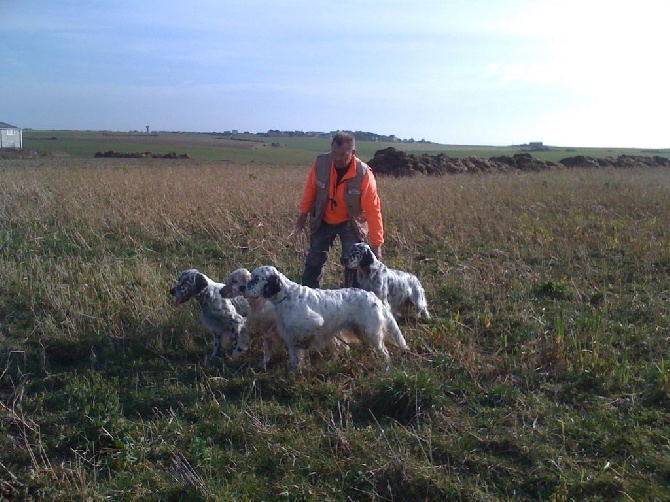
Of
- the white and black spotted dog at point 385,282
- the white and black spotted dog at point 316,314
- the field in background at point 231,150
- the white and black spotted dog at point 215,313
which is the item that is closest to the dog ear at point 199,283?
the white and black spotted dog at point 215,313

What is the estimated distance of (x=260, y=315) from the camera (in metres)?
6.38

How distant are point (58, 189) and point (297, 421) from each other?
12721 millimetres

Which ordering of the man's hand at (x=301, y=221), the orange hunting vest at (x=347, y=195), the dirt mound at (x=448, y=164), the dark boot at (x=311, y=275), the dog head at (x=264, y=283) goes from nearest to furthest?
the dog head at (x=264, y=283), the orange hunting vest at (x=347, y=195), the man's hand at (x=301, y=221), the dark boot at (x=311, y=275), the dirt mound at (x=448, y=164)

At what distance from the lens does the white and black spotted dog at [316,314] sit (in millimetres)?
5848

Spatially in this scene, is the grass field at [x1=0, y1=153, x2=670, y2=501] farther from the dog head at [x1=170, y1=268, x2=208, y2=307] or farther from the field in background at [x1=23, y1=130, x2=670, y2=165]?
the field in background at [x1=23, y1=130, x2=670, y2=165]

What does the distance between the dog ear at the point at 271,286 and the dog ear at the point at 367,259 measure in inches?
50.1

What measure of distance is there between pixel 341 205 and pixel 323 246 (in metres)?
0.63

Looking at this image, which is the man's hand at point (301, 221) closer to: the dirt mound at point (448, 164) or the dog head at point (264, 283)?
the dog head at point (264, 283)

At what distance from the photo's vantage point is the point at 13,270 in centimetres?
820

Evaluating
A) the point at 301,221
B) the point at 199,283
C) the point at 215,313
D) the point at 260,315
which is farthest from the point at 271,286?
the point at 301,221

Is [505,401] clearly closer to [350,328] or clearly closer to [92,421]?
[350,328]

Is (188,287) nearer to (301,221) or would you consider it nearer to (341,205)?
(301,221)

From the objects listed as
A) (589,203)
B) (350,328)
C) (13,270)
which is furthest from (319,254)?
(589,203)

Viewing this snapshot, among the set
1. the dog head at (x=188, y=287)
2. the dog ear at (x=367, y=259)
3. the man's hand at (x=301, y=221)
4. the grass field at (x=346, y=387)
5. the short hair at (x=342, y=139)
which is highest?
the short hair at (x=342, y=139)
